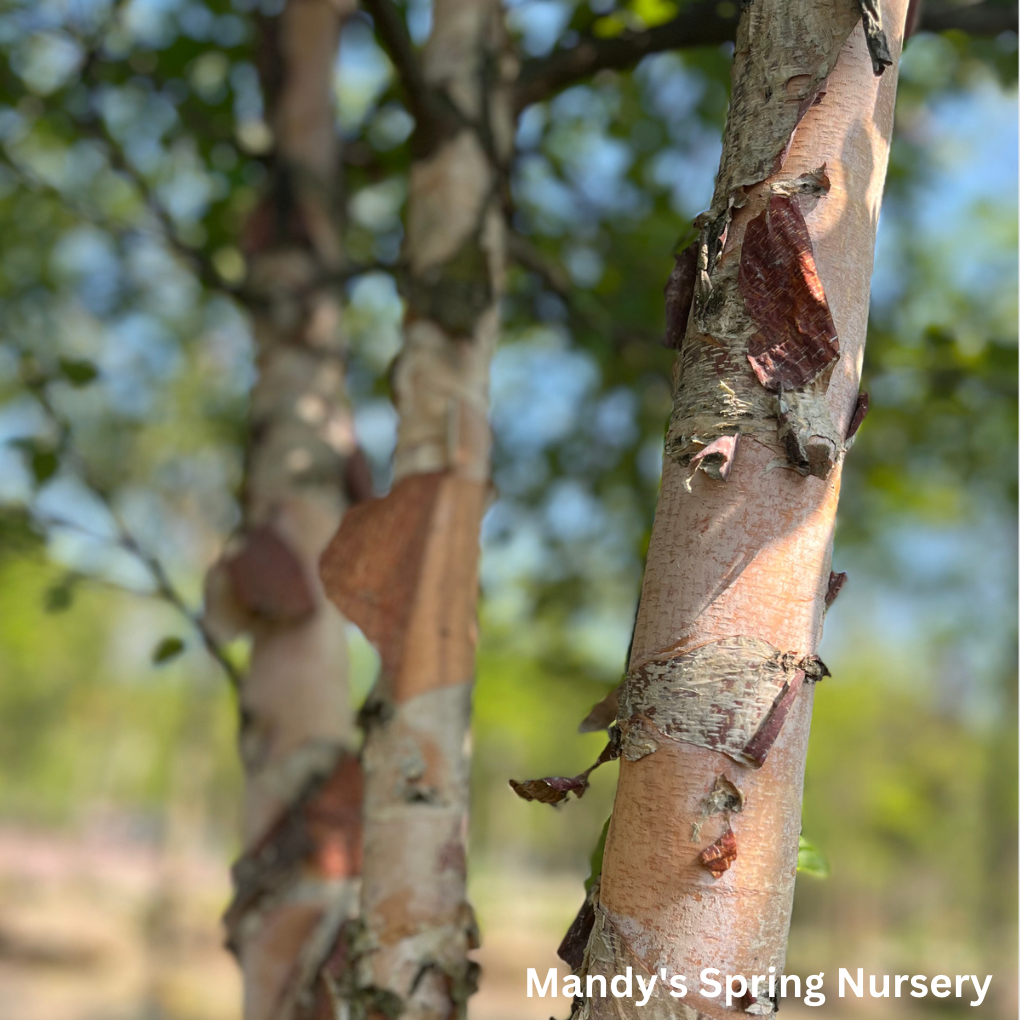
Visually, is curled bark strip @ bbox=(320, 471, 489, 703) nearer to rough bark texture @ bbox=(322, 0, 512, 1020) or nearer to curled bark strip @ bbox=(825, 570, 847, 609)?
rough bark texture @ bbox=(322, 0, 512, 1020)

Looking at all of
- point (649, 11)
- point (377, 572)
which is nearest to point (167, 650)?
point (377, 572)

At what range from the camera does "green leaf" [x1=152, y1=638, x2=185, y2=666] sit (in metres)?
1.97

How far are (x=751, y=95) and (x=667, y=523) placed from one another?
0.47 meters

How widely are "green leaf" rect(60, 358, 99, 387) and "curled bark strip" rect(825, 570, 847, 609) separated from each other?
183 centimetres

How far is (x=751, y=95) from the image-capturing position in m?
0.96

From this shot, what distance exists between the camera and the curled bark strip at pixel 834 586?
0.91 m

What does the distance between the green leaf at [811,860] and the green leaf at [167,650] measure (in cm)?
136

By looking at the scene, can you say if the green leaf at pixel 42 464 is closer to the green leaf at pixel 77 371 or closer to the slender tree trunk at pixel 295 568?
the green leaf at pixel 77 371

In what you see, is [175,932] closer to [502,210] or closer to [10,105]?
[10,105]

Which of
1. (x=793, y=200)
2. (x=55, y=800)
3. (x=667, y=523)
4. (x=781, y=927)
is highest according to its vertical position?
(x=55, y=800)

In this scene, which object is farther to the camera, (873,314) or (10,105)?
(873,314)

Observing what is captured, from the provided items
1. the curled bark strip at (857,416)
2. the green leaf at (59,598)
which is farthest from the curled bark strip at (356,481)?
the curled bark strip at (857,416)

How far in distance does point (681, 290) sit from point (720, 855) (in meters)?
0.57

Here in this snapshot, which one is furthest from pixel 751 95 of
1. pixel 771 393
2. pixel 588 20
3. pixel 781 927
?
pixel 588 20
